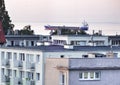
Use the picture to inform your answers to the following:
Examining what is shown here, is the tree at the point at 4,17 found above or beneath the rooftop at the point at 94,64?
beneath

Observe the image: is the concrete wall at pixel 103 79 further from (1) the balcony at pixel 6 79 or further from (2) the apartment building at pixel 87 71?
(1) the balcony at pixel 6 79

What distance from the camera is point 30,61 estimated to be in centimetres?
7394

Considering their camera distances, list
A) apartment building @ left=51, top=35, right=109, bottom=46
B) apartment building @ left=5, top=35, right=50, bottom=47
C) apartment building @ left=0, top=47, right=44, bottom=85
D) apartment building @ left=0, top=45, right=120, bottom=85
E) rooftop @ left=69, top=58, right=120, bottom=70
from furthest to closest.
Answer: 1. apartment building @ left=5, top=35, right=50, bottom=47
2. apartment building @ left=51, top=35, right=109, bottom=46
3. apartment building @ left=0, top=47, right=44, bottom=85
4. apartment building @ left=0, top=45, right=120, bottom=85
5. rooftop @ left=69, top=58, right=120, bottom=70

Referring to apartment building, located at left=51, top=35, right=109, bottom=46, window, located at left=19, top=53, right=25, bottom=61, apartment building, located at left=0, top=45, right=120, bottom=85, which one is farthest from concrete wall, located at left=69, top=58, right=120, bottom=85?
apartment building, located at left=51, top=35, right=109, bottom=46

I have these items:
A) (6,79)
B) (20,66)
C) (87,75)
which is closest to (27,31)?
(6,79)

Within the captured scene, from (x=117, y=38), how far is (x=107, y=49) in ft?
166

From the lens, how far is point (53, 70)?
219 feet

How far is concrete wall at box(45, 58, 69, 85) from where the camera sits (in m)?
63.2

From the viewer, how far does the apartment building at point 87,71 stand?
62.3m

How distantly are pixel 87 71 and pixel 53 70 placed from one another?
5129 mm

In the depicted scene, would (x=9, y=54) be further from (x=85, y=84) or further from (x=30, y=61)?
(x=85, y=84)

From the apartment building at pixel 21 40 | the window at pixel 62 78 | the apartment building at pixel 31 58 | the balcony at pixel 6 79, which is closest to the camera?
the window at pixel 62 78

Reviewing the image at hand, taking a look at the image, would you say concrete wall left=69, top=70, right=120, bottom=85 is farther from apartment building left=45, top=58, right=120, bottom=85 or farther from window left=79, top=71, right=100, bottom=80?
window left=79, top=71, right=100, bottom=80

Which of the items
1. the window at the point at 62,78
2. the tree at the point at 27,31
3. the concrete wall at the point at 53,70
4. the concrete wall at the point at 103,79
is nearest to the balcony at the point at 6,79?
the concrete wall at the point at 53,70
